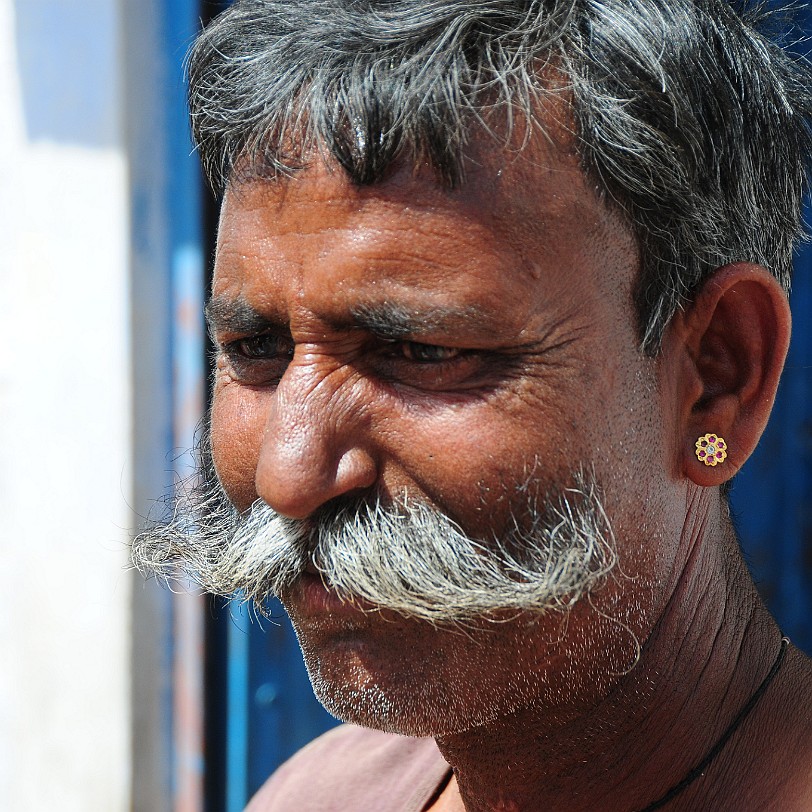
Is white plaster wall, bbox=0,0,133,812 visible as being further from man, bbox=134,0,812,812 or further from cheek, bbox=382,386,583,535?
cheek, bbox=382,386,583,535

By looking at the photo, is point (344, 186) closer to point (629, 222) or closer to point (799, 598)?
point (629, 222)

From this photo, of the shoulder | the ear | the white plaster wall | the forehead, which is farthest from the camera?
the white plaster wall

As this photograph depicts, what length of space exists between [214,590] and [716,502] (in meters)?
0.95

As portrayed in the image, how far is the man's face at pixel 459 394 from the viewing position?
1.54 m

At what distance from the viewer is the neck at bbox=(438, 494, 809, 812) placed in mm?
1727

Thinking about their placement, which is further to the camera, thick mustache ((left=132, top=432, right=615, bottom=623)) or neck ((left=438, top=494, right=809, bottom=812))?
neck ((left=438, top=494, right=809, bottom=812))

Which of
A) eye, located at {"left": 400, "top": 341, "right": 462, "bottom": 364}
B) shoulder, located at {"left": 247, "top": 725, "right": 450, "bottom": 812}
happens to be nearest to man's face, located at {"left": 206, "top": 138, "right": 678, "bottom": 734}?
eye, located at {"left": 400, "top": 341, "right": 462, "bottom": 364}

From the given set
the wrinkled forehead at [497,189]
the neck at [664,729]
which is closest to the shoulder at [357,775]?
the neck at [664,729]

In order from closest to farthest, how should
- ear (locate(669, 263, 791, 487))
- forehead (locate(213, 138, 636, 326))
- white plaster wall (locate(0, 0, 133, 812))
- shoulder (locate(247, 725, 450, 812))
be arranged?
1. forehead (locate(213, 138, 636, 326))
2. ear (locate(669, 263, 791, 487))
3. shoulder (locate(247, 725, 450, 812))
4. white plaster wall (locate(0, 0, 133, 812))

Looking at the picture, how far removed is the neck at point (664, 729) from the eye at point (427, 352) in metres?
0.56

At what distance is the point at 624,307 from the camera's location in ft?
5.36

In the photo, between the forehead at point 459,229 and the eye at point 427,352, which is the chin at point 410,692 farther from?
the forehead at point 459,229

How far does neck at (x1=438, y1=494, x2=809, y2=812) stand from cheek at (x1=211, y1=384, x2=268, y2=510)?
1.96ft

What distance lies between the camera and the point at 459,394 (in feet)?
5.18
